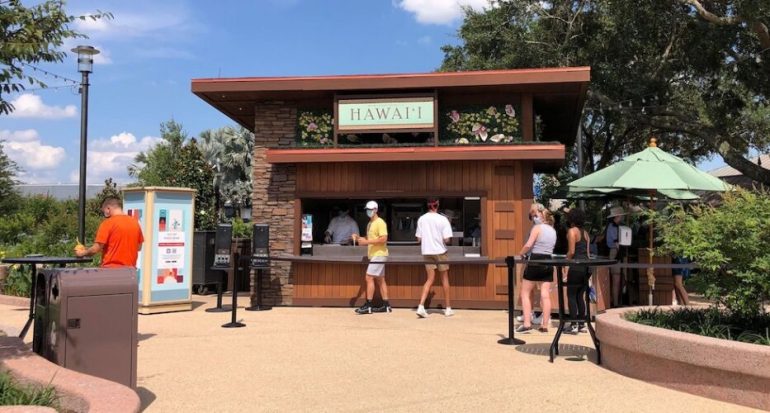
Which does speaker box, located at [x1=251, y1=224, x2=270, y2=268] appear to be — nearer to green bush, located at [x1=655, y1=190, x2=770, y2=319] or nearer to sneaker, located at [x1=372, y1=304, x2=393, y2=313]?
sneaker, located at [x1=372, y1=304, x2=393, y2=313]

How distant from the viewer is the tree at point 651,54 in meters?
16.3

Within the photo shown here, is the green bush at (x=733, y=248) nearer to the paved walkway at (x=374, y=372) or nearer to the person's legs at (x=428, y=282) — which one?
the paved walkway at (x=374, y=372)

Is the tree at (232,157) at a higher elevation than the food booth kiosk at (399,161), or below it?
higher

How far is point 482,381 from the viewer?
518 centimetres

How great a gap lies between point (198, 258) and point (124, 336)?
319 inches

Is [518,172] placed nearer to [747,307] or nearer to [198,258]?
[747,307]

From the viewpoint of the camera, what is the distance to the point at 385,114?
10289 millimetres

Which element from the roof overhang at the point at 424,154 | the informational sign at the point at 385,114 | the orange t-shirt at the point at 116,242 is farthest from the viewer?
the informational sign at the point at 385,114

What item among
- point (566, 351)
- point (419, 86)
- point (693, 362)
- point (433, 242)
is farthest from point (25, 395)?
point (419, 86)

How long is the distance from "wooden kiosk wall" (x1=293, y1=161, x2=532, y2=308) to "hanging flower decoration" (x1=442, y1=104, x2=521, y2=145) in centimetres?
47

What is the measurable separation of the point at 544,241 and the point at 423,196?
2914 millimetres

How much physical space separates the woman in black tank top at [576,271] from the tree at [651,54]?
9.79 m

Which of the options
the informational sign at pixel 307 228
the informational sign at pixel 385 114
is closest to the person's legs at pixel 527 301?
the informational sign at pixel 385 114

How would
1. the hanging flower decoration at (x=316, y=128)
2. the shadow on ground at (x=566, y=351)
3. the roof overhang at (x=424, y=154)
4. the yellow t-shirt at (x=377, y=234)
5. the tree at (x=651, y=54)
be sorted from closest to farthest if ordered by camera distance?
1. the shadow on ground at (x=566, y=351)
2. the yellow t-shirt at (x=377, y=234)
3. the roof overhang at (x=424, y=154)
4. the hanging flower decoration at (x=316, y=128)
5. the tree at (x=651, y=54)
